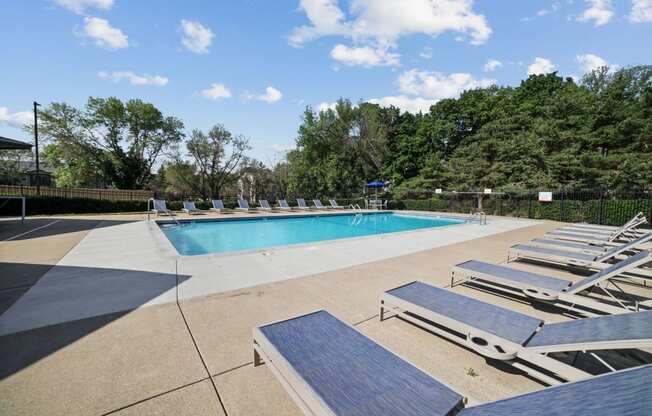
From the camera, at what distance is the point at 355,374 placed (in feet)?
4.89

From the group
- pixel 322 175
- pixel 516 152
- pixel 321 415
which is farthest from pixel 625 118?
pixel 321 415

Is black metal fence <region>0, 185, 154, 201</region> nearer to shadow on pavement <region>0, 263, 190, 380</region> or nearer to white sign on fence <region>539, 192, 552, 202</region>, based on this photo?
→ shadow on pavement <region>0, 263, 190, 380</region>

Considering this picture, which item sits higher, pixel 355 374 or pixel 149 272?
pixel 355 374

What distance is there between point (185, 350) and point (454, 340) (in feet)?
7.35

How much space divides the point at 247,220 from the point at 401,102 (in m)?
23.4

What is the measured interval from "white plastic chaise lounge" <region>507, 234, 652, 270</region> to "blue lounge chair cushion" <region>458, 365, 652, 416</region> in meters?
4.40

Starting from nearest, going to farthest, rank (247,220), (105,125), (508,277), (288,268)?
(508,277) → (288,268) → (247,220) → (105,125)

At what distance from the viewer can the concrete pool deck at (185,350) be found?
1.70 meters

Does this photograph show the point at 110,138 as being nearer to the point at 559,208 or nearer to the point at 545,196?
the point at 545,196

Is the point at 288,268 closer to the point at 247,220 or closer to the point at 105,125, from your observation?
the point at 247,220

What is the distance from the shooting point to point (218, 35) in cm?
1064

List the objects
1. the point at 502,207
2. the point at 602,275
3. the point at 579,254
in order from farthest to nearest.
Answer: the point at 502,207 < the point at 579,254 < the point at 602,275

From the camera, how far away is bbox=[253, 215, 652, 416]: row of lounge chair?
0.98 meters

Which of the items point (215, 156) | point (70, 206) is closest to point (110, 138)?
point (215, 156)
